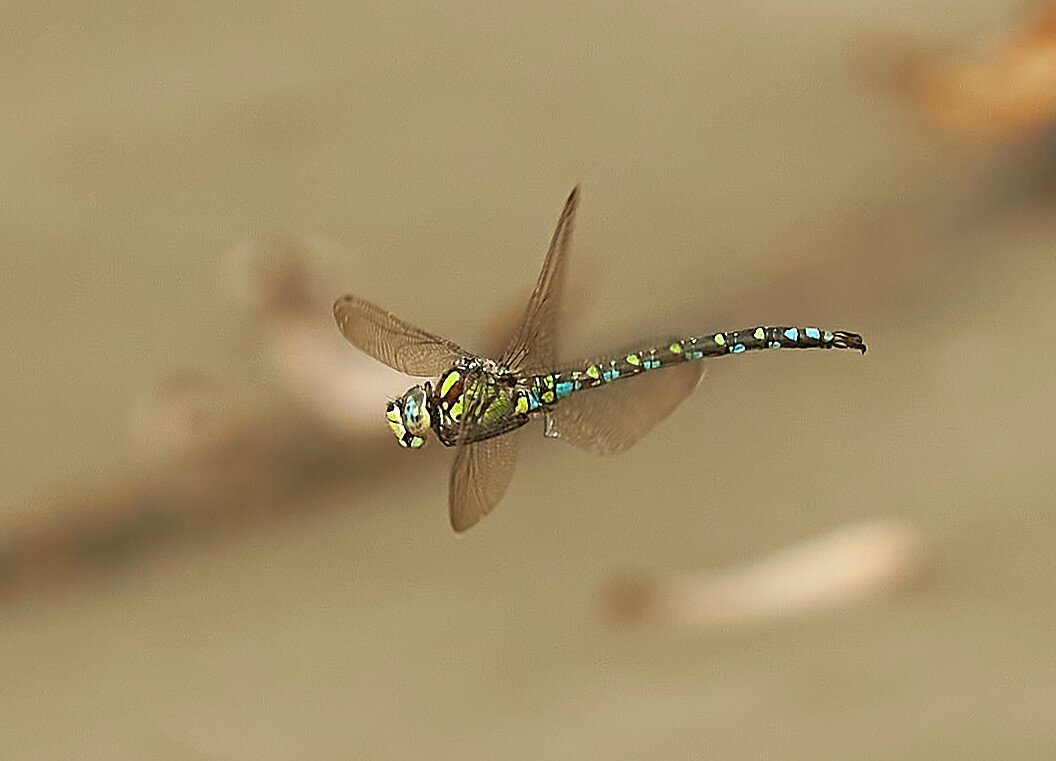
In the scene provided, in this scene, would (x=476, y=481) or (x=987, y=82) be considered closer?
(x=476, y=481)

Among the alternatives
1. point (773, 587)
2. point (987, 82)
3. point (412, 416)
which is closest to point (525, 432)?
point (773, 587)

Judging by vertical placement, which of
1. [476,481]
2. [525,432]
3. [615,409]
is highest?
[525,432]

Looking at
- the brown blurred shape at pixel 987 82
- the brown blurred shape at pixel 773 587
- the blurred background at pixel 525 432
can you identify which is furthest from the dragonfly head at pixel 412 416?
the brown blurred shape at pixel 987 82

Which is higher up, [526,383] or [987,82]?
[987,82]

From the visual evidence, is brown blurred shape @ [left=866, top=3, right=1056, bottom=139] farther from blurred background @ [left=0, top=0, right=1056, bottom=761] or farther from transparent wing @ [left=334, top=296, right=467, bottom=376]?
transparent wing @ [left=334, top=296, right=467, bottom=376]

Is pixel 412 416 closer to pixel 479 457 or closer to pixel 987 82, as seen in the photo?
pixel 479 457

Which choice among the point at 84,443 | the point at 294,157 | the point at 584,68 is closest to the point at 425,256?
the point at 294,157
